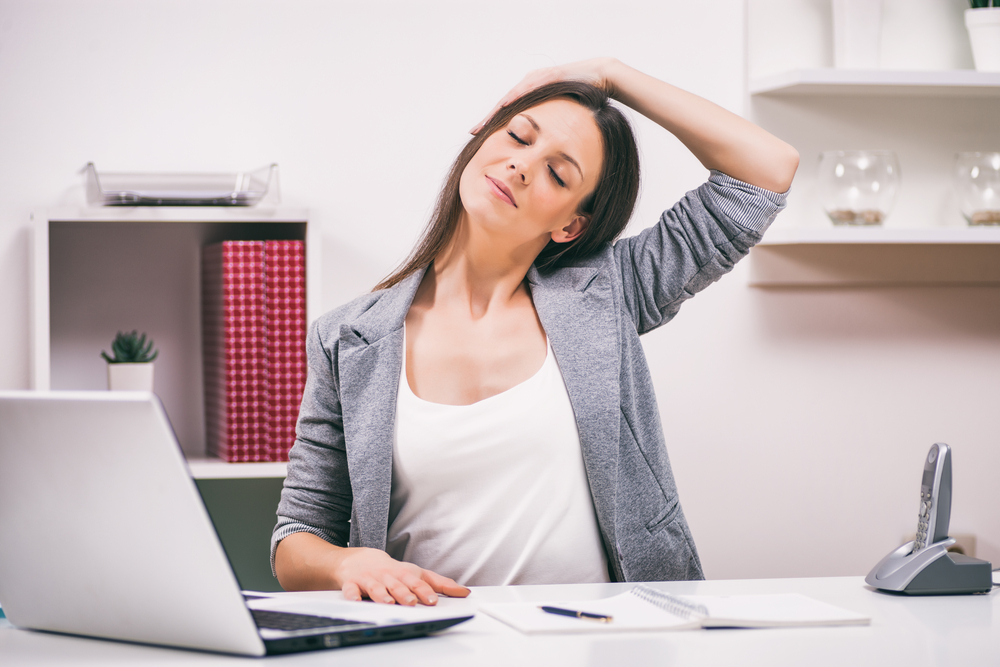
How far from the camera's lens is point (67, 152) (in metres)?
1.79

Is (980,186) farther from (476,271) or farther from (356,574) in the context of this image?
(356,574)

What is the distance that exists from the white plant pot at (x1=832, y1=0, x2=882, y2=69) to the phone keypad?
4.02 ft

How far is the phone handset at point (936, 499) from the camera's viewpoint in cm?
94

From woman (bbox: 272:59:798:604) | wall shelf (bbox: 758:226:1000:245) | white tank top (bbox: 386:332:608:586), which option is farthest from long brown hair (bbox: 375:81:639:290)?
wall shelf (bbox: 758:226:1000:245)

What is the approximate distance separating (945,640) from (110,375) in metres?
1.42

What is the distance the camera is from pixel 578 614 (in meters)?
0.77

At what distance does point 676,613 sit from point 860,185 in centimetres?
138

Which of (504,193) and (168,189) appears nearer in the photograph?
(504,193)

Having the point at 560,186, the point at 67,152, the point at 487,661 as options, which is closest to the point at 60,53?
the point at 67,152

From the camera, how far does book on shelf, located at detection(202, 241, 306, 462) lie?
5.36ft

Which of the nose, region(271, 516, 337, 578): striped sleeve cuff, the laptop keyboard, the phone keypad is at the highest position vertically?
the nose

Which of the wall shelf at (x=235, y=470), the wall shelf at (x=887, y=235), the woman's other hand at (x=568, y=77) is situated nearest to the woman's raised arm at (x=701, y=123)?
the woman's other hand at (x=568, y=77)

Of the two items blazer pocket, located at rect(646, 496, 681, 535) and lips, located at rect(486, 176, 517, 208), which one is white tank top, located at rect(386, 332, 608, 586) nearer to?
blazer pocket, located at rect(646, 496, 681, 535)

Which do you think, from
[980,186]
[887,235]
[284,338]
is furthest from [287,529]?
[980,186]
